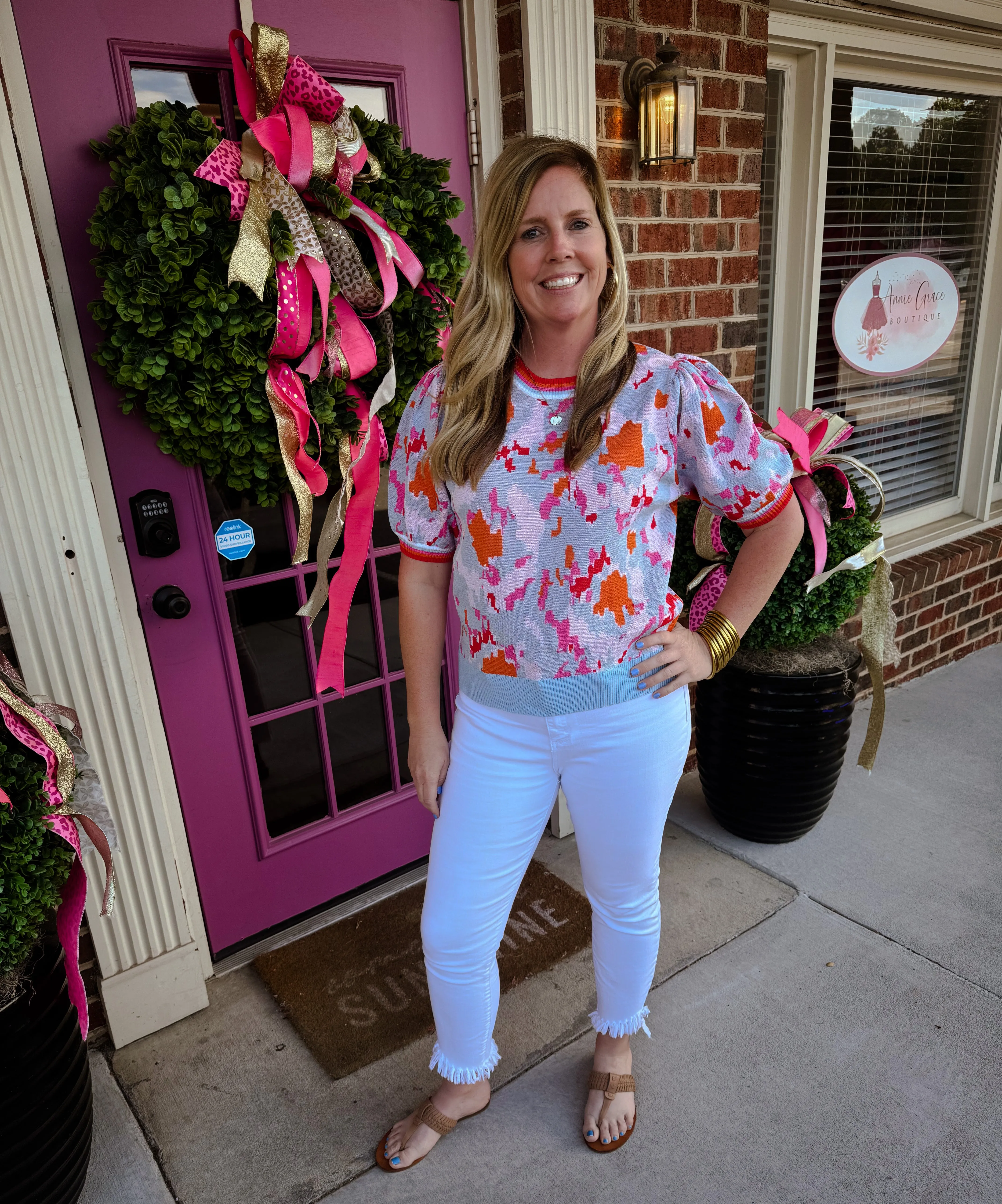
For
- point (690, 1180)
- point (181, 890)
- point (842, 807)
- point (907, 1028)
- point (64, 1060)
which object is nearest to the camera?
point (64, 1060)

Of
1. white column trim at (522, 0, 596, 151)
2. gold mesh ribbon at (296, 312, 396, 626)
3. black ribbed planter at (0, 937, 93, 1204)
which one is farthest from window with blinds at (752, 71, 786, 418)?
black ribbed planter at (0, 937, 93, 1204)

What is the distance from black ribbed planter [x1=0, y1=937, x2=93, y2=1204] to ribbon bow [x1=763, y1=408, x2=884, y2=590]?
186cm

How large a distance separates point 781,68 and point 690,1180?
10.1 feet

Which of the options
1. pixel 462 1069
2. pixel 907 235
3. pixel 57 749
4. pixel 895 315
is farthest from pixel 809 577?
pixel 907 235

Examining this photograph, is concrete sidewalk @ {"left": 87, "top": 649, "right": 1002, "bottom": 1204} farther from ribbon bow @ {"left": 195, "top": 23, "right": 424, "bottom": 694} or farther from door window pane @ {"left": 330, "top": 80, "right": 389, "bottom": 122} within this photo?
door window pane @ {"left": 330, "top": 80, "right": 389, "bottom": 122}

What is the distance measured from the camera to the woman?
135cm

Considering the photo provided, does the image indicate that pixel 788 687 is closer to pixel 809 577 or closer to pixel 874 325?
pixel 809 577

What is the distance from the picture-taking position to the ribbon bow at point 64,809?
Answer: 1.37 metres

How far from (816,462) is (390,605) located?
120cm

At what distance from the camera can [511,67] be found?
2098 mm

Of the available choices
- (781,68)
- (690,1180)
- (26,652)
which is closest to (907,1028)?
(690,1180)

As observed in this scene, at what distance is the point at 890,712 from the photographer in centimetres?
336

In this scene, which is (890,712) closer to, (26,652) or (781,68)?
(781,68)

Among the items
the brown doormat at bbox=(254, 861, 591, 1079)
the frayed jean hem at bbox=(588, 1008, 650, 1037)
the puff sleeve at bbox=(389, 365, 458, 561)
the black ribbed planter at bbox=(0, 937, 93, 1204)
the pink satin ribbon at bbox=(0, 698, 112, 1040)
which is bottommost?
the brown doormat at bbox=(254, 861, 591, 1079)
